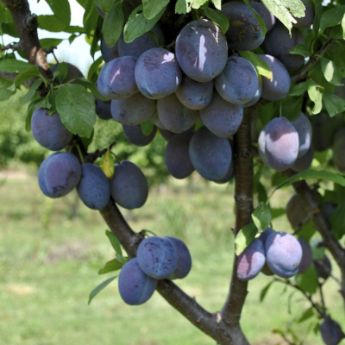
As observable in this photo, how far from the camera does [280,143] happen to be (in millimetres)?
862

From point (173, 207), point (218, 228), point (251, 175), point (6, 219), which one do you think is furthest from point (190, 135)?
point (6, 219)

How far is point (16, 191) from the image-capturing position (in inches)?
702

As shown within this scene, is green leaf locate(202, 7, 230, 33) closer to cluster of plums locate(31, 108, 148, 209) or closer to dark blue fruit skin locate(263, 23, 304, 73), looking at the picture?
dark blue fruit skin locate(263, 23, 304, 73)

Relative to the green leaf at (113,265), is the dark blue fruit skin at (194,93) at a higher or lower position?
higher

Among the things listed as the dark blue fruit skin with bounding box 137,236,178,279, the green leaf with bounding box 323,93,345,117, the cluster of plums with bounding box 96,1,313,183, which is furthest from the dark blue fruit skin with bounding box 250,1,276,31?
the dark blue fruit skin with bounding box 137,236,178,279

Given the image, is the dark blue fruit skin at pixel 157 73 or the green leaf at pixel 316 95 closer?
the dark blue fruit skin at pixel 157 73

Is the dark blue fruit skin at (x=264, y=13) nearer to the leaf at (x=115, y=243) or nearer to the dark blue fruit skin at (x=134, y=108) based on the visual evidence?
the dark blue fruit skin at (x=134, y=108)

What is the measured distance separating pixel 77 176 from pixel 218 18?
0.31 m

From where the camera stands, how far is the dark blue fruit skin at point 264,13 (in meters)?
0.81

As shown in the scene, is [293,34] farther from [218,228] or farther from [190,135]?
[218,228]

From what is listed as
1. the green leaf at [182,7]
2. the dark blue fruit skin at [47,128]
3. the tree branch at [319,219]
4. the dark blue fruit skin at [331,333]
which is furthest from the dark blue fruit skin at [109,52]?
the dark blue fruit skin at [331,333]

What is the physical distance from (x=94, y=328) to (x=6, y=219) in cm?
739

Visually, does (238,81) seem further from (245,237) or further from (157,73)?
(245,237)

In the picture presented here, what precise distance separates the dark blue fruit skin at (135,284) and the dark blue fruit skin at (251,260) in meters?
0.13
